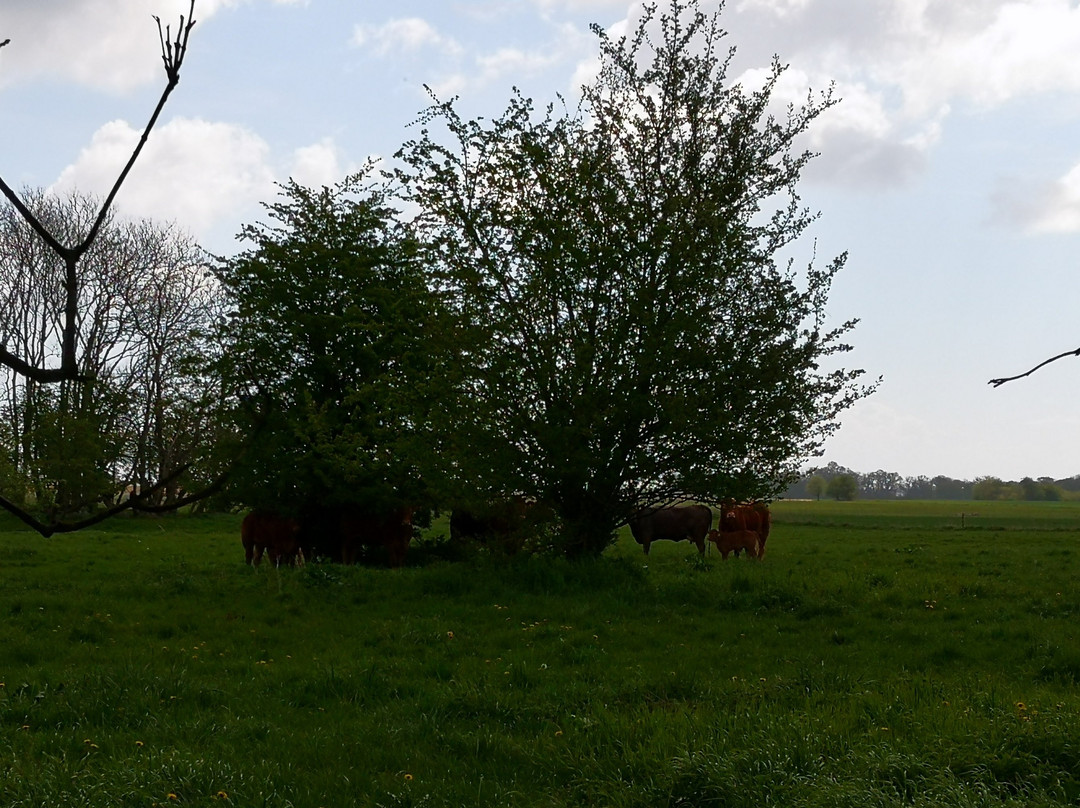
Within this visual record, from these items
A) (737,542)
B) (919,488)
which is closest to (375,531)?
(737,542)

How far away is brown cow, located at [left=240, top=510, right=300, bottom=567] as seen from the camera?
66.6ft

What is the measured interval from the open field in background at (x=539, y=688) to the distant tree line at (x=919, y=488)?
84697mm

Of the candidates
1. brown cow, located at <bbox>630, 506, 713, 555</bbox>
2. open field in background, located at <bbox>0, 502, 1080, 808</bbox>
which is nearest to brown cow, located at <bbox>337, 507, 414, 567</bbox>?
open field in background, located at <bbox>0, 502, 1080, 808</bbox>

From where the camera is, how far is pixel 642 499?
16406 mm

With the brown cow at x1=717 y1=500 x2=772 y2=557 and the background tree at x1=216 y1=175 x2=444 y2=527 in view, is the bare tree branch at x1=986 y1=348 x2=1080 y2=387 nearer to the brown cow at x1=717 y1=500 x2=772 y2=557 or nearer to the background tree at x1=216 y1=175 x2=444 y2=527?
the background tree at x1=216 y1=175 x2=444 y2=527

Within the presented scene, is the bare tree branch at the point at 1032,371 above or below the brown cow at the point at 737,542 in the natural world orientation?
above

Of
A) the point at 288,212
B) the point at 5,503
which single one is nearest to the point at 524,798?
the point at 5,503

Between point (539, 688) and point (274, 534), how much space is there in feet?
43.2

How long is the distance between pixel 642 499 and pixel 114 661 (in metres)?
8.80

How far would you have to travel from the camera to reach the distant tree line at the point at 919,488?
107375mm

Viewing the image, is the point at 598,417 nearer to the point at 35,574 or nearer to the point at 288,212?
the point at 288,212

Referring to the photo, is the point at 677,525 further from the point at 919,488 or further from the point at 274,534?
the point at 919,488

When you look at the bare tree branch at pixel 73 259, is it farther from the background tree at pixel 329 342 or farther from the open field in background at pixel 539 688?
the background tree at pixel 329 342

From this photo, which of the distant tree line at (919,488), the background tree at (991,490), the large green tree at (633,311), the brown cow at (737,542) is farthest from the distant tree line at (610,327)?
the background tree at (991,490)
